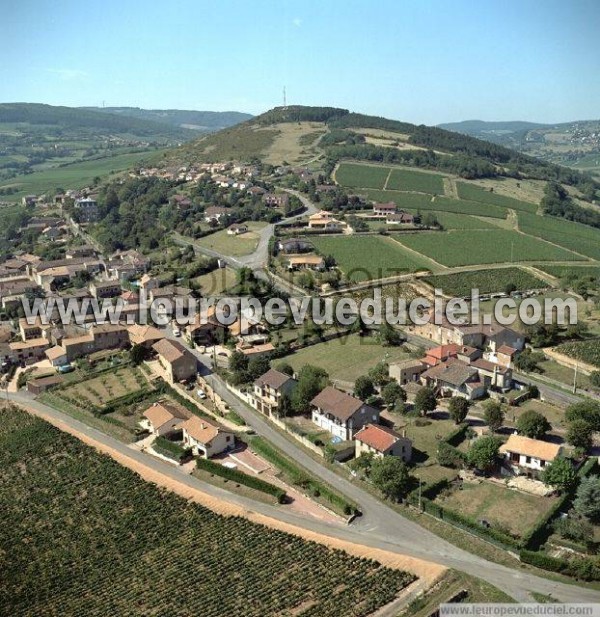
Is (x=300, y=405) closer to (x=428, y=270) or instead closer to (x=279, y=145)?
(x=428, y=270)

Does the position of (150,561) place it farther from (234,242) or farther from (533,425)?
(234,242)

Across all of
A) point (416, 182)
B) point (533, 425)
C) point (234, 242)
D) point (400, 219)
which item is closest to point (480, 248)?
point (400, 219)

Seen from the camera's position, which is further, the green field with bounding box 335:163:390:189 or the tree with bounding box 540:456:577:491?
the green field with bounding box 335:163:390:189

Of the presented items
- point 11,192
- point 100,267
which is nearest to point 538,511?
point 100,267

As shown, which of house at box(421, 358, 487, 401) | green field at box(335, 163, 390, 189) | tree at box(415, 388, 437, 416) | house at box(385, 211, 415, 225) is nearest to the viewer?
tree at box(415, 388, 437, 416)

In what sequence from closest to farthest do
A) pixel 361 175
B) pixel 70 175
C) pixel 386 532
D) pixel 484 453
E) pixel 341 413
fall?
1. pixel 386 532
2. pixel 484 453
3. pixel 341 413
4. pixel 361 175
5. pixel 70 175

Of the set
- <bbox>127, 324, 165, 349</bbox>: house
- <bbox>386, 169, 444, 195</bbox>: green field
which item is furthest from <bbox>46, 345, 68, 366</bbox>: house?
<bbox>386, 169, 444, 195</bbox>: green field

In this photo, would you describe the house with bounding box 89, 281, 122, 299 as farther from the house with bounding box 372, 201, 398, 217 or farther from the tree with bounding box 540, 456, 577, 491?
the tree with bounding box 540, 456, 577, 491
